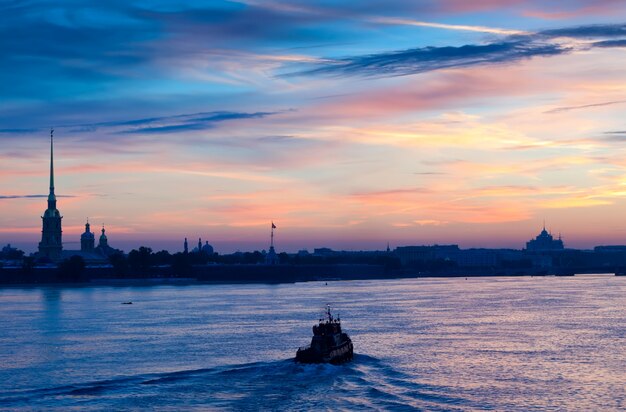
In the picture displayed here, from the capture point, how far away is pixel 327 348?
6556cm

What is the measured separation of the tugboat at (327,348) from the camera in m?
64.4

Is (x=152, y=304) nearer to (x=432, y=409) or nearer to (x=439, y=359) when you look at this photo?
(x=439, y=359)

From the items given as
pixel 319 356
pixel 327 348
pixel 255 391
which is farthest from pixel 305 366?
pixel 255 391

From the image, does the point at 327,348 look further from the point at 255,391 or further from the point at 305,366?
the point at 255,391

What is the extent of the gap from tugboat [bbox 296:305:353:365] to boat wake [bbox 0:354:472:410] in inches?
35.0

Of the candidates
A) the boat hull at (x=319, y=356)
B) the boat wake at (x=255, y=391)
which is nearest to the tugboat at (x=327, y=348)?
the boat hull at (x=319, y=356)

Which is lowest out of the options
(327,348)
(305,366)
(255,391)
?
(255,391)

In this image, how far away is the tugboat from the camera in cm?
6438

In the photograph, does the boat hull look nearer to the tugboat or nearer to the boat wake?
the tugboat

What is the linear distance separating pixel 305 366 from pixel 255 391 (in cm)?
925

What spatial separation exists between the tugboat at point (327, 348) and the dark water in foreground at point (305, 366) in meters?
0.97

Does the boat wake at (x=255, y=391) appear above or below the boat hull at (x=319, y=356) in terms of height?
below

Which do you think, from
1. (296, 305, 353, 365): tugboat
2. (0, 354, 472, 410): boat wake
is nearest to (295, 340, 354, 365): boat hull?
(296, 305, 353, 365): tugboat

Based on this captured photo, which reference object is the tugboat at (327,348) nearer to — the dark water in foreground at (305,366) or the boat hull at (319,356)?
the boat hull at (319,356)
